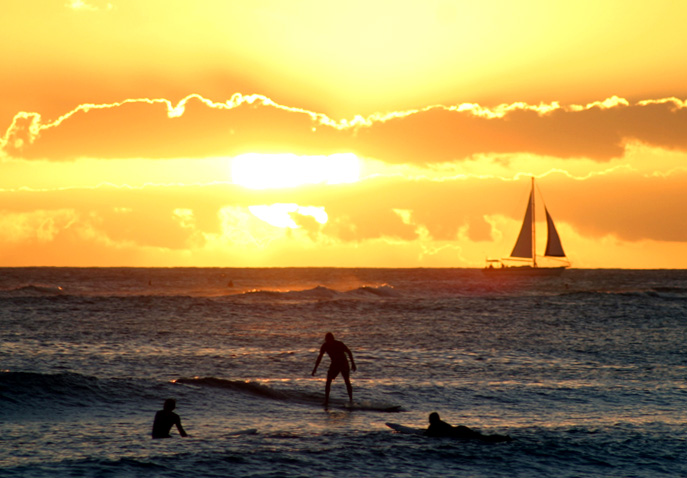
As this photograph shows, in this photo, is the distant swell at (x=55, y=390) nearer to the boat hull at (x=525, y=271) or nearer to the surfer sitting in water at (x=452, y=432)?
the surfer sitting in water at (x=452, y=432)

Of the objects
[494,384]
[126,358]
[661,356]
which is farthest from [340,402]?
[661,356]

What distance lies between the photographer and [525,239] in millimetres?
138875

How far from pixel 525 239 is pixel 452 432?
124430 millimetres

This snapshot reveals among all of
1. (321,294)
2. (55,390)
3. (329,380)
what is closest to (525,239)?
(321,294)

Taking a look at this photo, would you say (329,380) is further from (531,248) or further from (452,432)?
(531,248)

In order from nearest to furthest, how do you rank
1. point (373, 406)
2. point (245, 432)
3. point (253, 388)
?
point (245, 432)
point (373, 406)
point (253, 388)

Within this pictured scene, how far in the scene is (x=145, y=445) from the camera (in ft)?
54.5

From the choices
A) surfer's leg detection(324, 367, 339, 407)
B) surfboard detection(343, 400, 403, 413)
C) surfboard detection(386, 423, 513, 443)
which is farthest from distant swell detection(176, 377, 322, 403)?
surfboard detection(386, 423, 513, 443)

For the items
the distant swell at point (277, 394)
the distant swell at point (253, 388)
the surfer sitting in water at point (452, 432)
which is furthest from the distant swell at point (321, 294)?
the surfer sitting in water at point (452, 432)

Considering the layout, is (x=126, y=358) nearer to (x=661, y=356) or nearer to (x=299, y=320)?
(x=661, y=356)

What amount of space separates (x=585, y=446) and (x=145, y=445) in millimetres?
9444

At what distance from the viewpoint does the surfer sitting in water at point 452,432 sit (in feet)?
58.2

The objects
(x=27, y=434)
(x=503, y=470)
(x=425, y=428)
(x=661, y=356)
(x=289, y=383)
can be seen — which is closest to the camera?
(x=503, y=470)

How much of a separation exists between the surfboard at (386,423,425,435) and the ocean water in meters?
0.44
